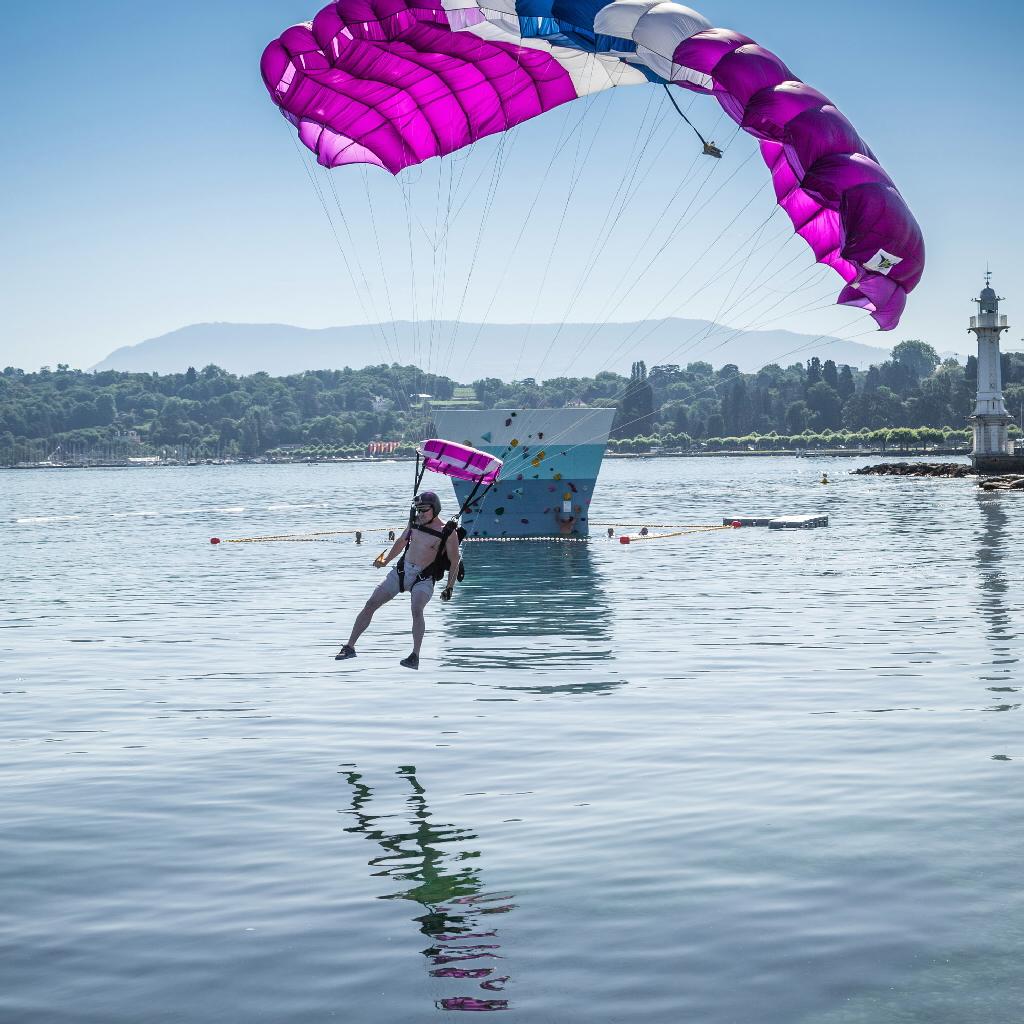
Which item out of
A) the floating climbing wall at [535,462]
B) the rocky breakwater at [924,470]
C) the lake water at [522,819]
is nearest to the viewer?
the lake water at [522,819]

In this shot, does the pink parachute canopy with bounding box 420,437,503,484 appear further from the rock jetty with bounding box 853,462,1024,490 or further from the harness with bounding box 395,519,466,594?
the rock jetty with bounding box 853,462,1024,490

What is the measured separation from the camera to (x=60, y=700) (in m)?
20.3

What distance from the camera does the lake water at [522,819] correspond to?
28.8ft

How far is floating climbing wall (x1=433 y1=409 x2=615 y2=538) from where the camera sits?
53375 mm

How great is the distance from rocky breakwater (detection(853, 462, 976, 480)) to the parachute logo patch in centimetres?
12296

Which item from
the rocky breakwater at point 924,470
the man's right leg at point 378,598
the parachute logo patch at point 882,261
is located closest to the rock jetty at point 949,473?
the rocky breakwater at point 924,470

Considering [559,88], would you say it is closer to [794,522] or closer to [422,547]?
[422,547]

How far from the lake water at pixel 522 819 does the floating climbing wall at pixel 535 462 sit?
898 inches

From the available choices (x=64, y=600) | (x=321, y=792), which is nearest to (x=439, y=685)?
(x=321, y=792)

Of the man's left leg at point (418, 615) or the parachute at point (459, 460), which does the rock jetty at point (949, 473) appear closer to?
the parachute at point (459, 460)

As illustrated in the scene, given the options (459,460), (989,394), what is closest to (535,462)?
(459,460)

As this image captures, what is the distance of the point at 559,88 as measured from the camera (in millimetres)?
26906

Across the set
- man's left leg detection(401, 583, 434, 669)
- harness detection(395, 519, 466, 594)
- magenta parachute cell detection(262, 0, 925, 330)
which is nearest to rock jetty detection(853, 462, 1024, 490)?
magenta parachute cell detection(262, 0, 925, 330)

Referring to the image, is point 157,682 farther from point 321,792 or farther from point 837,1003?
point 837,1003
